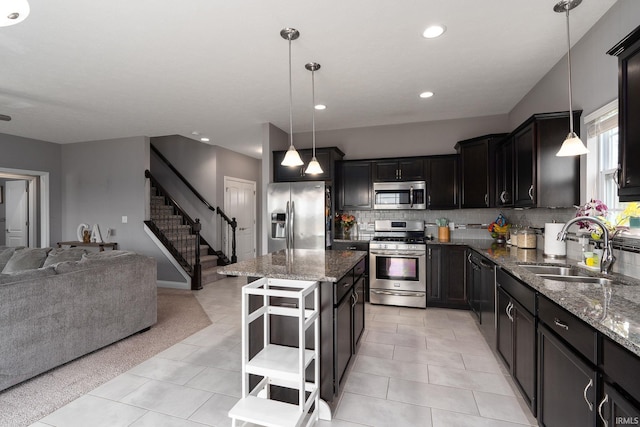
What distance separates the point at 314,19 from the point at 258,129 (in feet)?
9.87

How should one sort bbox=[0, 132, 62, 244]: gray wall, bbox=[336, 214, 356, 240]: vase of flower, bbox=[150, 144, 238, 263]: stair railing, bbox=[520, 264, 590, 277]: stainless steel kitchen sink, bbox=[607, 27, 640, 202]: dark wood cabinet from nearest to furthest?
bbox=[607, 27, 640, 202]: dark wood cabinet
bbox=[520, 264, 590, 277]: stainless steel kitchen sink
bbox=[336, 214, 356, 240]: vase of flower
bbox=[0, 132, 62, 244]: gray wall
bbox=[150, 144, 238, 263]: stair railing

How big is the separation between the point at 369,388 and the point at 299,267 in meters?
1.09

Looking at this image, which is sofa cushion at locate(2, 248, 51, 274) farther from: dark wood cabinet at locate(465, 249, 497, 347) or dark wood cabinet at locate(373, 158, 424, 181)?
dark wood cabinet at locate(465, 249, 497, 347)

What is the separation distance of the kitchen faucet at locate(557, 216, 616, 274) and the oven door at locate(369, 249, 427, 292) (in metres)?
2.17

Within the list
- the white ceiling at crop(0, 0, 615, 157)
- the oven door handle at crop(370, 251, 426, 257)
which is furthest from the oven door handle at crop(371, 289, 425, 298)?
the white ceiling at crop(0, 0, 615, 157)

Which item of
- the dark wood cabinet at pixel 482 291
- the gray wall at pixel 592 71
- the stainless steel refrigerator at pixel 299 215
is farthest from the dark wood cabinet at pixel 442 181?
the stainless steel refrigerator at pixel 299 215

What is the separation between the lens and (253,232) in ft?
25.5

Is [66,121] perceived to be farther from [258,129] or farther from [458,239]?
[458,239]

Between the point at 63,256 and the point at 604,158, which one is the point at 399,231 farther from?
the point at 63,256

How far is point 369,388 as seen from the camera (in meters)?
2.28

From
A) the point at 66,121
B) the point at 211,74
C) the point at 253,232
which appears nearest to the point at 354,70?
the point at 211,74

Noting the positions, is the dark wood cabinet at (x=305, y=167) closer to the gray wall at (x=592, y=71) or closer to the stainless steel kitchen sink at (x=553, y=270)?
the gray wall at (x=592, y=71)

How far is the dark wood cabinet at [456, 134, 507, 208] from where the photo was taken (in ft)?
12.3

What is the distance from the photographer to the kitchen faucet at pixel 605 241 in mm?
1860
